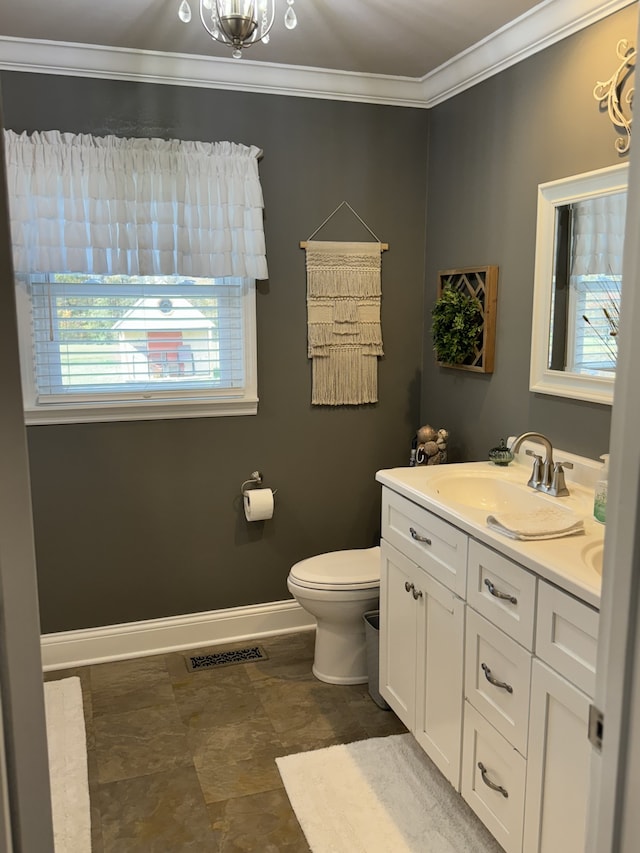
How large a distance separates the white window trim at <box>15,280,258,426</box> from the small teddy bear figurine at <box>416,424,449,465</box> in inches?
29.9

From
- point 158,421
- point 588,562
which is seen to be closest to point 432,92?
point 158,421

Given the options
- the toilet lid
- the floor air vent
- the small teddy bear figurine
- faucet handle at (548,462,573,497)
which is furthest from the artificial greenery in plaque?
the floor air vent

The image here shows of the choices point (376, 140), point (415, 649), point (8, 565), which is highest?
point (376, 140)

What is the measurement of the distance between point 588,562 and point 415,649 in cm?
82

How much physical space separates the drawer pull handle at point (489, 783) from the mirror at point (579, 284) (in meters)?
1.16

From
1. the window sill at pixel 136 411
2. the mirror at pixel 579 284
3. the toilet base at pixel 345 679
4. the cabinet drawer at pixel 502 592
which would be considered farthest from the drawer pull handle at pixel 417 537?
the window sill at pixel 136 411

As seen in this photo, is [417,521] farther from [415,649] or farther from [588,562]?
[588,562]

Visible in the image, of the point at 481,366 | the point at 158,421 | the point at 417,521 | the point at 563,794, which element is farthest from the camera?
the point at 158,421

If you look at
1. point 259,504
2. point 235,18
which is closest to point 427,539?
point 259,504

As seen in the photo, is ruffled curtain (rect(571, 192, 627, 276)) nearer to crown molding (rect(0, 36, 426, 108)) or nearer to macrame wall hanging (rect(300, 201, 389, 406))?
macrame wall hanging (rect(300, 201, 389, 406))

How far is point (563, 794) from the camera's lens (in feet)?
5.53

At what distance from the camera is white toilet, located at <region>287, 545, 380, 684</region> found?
2.89 meters

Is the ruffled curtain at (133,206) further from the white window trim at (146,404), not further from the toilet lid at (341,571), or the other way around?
the toilet lid at (341,571)

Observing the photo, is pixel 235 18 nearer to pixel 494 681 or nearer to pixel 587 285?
pixel 587 285
